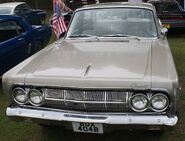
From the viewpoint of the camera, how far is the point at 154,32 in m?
5.80

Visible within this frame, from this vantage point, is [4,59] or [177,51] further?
[177,51]

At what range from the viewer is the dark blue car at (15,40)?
7.39 metres

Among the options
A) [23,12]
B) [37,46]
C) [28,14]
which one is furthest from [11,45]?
[28,14]

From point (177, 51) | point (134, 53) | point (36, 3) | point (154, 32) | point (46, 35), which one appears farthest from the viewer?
Answer: point (36, 3)

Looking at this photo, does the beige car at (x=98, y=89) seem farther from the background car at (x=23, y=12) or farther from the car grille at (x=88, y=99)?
the background car at (x=23, y=12)

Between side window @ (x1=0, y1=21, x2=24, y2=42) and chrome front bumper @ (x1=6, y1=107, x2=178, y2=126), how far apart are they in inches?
154

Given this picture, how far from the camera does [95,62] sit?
184 inches

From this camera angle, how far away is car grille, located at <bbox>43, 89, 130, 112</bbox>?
4.16m

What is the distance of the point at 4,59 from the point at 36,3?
76.0ft

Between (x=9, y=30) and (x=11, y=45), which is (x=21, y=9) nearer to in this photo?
(x=9, y=30)

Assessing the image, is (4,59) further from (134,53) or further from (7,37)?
(134,53)

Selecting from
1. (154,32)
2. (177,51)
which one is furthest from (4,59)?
(177,51)

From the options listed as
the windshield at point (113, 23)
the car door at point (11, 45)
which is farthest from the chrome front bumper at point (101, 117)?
the car door at point (11, 45)

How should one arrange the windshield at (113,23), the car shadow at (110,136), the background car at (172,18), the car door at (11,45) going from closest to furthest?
the car shadow at (110,136), the windshield at (113,23), the car door at (11,45), the background car at (172,18)
